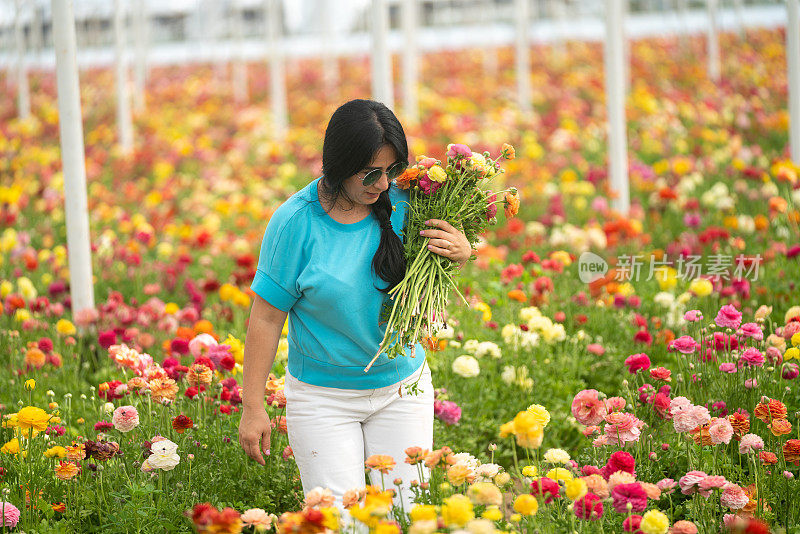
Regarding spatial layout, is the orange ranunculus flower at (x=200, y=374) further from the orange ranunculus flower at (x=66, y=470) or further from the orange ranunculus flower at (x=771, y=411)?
the orange ranunculus flower at (x=771, y=411)

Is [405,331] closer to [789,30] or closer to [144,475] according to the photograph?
[144,475]

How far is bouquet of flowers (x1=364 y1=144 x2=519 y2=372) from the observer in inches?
92.4

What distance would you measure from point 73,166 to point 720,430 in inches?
144

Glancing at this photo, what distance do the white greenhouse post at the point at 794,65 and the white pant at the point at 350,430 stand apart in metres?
4.36

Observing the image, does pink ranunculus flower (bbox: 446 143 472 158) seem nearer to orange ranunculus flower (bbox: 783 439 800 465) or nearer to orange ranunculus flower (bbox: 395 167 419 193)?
orange ranunculus flower (bbox: 395 167 419 193)

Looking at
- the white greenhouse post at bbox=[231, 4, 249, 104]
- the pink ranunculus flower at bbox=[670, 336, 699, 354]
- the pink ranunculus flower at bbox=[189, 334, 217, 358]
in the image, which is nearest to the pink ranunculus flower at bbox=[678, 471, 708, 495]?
the pink ranunculus flower at bbox=[670, 336, 699, 354]

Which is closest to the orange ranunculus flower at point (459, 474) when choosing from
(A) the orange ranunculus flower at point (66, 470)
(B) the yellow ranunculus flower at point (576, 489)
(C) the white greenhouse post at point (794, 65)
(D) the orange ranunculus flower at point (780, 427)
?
(B) the yellow ranunculus flower at point (576, 489)

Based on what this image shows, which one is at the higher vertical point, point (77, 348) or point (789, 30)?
point (789, 30)

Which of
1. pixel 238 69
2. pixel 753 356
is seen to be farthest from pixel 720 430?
pixel 238 69

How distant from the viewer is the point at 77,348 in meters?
4.48

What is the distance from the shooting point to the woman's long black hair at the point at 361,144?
2.23 m

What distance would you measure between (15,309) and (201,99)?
436 inches

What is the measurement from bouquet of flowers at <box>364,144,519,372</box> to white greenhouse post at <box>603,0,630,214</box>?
4.09 meters

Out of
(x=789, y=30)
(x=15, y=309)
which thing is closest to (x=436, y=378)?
(x=15, y=309)
